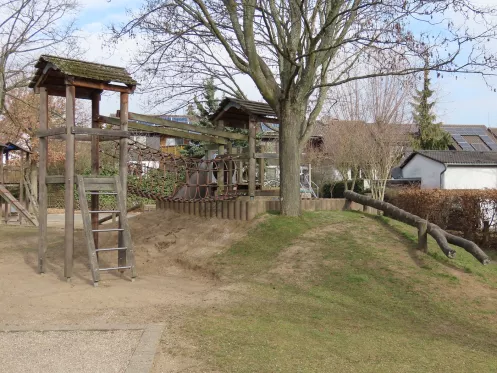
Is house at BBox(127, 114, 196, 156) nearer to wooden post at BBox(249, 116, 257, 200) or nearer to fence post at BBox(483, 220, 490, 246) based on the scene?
wooden post at BBox(249, 116, 257, 200)

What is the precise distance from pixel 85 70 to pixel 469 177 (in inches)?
871

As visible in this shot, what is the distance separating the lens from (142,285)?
8438 mm

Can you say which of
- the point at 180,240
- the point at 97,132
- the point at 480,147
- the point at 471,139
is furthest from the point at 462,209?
the point at 471,139

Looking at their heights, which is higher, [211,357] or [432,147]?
[432,147]

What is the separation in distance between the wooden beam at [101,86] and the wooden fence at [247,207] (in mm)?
3793

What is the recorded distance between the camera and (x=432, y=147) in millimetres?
35594

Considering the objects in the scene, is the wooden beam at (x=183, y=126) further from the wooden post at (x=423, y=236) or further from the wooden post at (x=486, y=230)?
the wooden post at (x=486, y=230)

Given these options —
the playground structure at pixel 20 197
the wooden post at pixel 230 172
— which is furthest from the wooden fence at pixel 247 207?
the playground structure at pixel 20 197

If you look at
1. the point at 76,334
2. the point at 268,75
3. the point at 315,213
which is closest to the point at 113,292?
the point at 76,334

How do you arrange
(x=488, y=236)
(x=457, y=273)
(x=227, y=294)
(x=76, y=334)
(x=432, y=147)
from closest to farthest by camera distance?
(x=76, y=334), (x=227, y=294), (x=457, y=273), (x=488, y=236), (x=432, y=147)

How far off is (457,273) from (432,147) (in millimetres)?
29072

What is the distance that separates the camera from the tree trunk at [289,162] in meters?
11.4

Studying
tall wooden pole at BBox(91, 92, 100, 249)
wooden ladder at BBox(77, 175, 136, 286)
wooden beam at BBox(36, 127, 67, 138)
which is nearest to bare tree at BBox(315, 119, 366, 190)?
tall wooden pole at BBox(91, 92, 100, 249)

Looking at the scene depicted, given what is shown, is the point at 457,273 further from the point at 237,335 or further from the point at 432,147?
the point at 432,147
